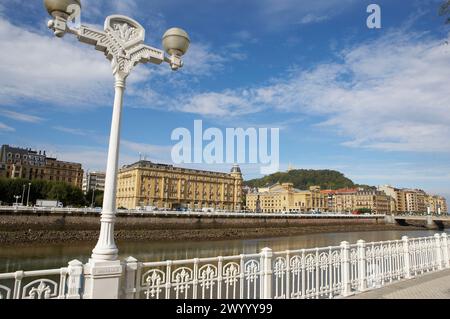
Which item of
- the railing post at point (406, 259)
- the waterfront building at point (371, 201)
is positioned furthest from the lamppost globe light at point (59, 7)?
the waterfront building at point (371, 201)

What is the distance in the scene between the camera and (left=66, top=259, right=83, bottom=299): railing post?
434 centimetres

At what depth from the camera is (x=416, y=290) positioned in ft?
26.7

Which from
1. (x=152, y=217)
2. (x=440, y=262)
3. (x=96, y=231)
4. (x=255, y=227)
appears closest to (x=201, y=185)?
(x=255, y=227)

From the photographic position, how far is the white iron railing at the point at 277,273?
4.41 m

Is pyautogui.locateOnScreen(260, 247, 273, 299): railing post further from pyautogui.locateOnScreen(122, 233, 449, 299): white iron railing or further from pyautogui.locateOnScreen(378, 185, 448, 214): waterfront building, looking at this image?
pyautogui.locateOnScreen(378, 185, 448, 214): waterfront building

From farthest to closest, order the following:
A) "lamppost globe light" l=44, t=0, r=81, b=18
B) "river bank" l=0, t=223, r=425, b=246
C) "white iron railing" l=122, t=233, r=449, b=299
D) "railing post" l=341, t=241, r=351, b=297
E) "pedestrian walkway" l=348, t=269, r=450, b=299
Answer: "river bank" l=0, t=223, r=425, b=246 → "railing post" l=341, t=241, r=351, b=297 → "pedestrian walkway" l=348, t=269, r=450, b=299 → "white iron railing" l=122, t=233, r=449, b=299 → "lamppost globe light" l=44, t=0, r=81, b=18

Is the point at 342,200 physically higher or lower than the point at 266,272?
higher

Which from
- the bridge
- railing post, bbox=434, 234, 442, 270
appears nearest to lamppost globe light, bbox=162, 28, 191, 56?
railing post, bbox=434, 234, 442, 270

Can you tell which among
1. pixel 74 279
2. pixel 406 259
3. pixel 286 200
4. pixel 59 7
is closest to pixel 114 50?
pixel 59 7

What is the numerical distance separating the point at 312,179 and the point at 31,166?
133 metres

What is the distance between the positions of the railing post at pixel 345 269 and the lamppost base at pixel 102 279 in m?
5.27

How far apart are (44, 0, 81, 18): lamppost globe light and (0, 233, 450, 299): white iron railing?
3467 mm

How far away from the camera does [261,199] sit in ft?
456

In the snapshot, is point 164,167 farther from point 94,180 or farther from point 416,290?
point 416,290
